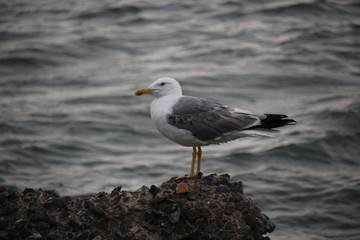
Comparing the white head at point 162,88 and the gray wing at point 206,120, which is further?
the white head at point 162,88

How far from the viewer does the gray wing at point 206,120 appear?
6.41 m

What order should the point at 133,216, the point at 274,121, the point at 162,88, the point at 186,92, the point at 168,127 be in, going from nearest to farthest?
the point at 133,216 < the point at 274,121 < the point at 168,127 < the point at 162,88 < the point at 186,92

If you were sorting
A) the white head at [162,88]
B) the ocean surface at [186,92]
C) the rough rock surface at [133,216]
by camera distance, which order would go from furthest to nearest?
the ocean surface at [186,92]
the white head at [162,88]
the rough rock surface at [133,216]

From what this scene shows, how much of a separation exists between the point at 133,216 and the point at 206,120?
1713 mm

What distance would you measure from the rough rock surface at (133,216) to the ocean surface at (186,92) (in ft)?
13.9

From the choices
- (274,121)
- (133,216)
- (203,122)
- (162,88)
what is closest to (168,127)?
(203,122)

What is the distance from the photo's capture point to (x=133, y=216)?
5270 mm

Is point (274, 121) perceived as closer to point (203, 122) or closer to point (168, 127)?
point (203, 122)

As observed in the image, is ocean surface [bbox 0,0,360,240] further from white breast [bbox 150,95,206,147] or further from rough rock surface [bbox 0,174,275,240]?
rough rock surface [bbox 0,174,275,240]

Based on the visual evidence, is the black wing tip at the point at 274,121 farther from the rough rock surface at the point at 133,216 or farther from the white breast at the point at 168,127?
the rough rock surface at the point at 133,216

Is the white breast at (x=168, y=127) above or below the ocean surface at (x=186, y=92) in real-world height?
above

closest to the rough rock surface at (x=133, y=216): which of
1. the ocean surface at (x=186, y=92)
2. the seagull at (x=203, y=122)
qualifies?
the seagull at (x=203, y=122)

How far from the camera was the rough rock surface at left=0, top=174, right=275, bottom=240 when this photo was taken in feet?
16.7

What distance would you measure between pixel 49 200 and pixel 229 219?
1.77m
